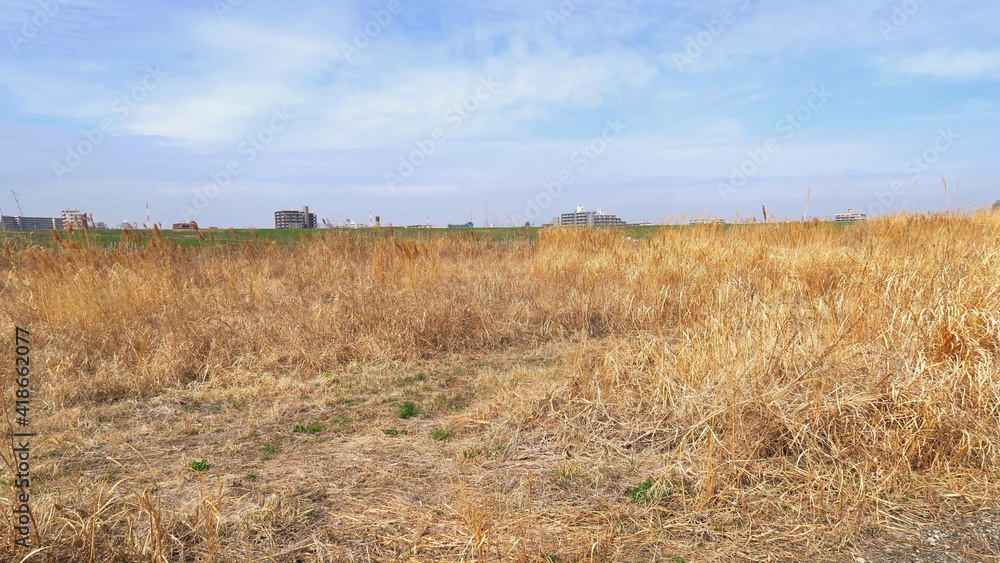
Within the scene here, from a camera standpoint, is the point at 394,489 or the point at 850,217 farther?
the point at 850,217

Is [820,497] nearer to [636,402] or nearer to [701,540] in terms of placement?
[701,540]

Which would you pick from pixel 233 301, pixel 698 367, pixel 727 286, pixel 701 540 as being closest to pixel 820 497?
pixel 701 540

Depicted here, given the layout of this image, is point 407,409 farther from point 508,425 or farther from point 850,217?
point 850,217

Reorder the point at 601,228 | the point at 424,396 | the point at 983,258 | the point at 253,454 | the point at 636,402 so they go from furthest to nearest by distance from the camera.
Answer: the point at 601,228 < the point at 983,258 < the point at 424,396 < the point at 636,402 < the point at 253,454

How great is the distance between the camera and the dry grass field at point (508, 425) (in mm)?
2338

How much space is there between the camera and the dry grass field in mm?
2338

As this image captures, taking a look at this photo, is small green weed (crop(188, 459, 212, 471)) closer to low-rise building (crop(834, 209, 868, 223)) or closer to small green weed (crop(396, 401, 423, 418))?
small green weed (crop(396, 401, 423, 418))

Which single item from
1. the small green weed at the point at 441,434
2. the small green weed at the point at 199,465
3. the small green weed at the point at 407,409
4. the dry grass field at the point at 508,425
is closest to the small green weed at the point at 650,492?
the dry grass field at the point at 508,425

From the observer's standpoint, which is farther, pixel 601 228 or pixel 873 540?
pixel 601 228

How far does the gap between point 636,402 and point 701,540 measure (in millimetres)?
1269

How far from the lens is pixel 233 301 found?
6.95 metres

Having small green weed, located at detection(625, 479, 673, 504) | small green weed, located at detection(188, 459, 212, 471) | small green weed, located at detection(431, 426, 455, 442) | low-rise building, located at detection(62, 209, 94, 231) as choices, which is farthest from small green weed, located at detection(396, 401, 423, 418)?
low-rise building, located at detection(62, 209, 94, 231)

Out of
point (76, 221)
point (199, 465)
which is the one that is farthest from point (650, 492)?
point (76, 221)

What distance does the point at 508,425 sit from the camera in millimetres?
3523
